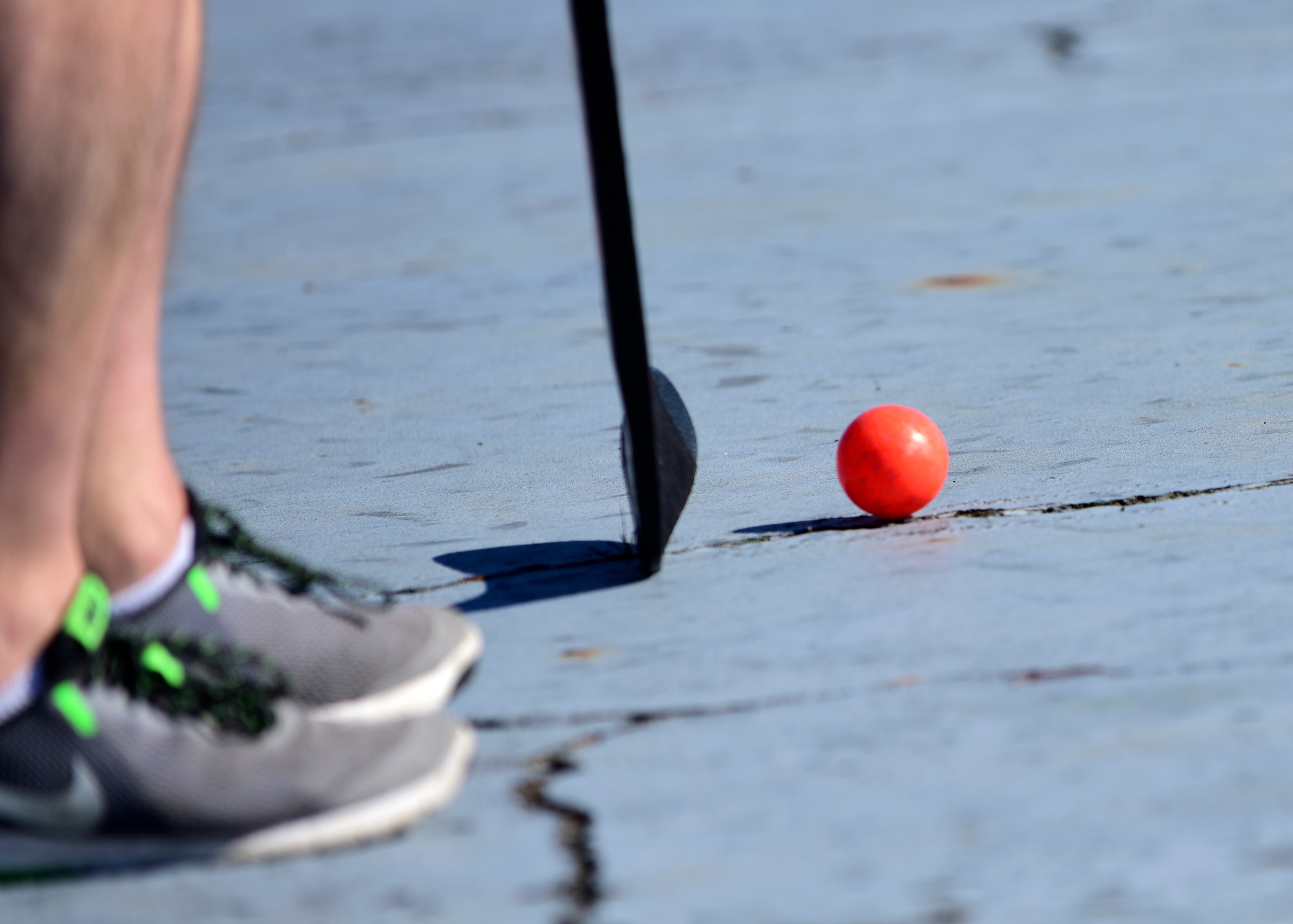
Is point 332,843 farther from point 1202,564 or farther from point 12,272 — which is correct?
point 1202,564

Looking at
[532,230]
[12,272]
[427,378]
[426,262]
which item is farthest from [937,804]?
[532,230]

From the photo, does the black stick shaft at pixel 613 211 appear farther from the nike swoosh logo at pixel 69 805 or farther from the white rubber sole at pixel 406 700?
the nike swoosh logo at pixel 69 805

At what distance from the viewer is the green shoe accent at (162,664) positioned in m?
1.53

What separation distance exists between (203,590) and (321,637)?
0.12 metres

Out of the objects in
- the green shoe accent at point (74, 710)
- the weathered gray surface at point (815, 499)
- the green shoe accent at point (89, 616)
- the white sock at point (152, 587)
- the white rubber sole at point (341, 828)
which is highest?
the green shoe accent at point (89, 616)

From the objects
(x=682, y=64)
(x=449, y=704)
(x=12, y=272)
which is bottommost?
(x=682, y=64)

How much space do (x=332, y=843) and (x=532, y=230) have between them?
4314mm

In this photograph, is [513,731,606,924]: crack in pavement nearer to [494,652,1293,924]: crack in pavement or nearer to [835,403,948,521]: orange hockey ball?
[494,652,1293,924]: crack in pavement

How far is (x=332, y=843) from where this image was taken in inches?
57.5

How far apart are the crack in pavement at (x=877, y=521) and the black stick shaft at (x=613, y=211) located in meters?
0.30

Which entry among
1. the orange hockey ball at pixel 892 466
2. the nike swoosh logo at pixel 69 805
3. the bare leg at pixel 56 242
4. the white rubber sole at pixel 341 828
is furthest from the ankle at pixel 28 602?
the orange hockey ball at pixel 892 466

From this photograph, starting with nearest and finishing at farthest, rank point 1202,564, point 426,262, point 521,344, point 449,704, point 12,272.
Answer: point 12,272 < point 449,704 < point 1202,564 < point 521,344 < point 426,262

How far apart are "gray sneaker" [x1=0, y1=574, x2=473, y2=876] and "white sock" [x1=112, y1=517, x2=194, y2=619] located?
13 cm

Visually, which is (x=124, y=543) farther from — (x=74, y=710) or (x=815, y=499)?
(x=815, y=499)
